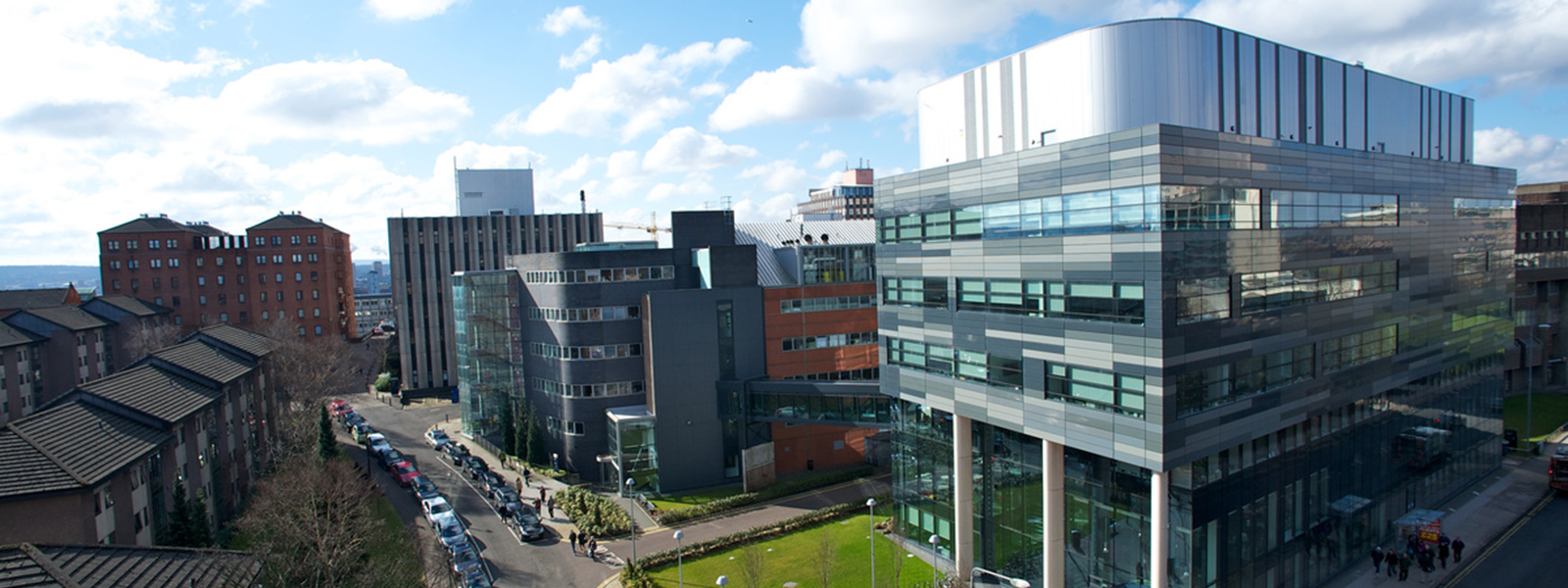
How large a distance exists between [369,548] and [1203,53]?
1722 inches

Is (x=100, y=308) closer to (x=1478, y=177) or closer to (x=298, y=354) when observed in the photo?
(x=298, y=354)

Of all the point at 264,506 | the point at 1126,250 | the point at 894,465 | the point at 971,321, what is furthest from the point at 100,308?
Answer: the point at 1126,250

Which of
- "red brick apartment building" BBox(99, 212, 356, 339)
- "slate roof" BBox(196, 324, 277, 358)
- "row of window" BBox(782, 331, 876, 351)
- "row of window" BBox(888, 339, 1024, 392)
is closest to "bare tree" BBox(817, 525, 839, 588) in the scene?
"row of window" BBox(888, 339, 1024, 392)

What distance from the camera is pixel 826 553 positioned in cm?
3169

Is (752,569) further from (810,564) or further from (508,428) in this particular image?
(508,428)

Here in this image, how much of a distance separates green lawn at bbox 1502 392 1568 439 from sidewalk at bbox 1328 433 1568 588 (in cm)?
717

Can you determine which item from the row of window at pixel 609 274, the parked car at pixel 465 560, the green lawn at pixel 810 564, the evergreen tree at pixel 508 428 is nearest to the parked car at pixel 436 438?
the evergreen tree at pixel 508 428

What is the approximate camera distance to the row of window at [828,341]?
54125 millimetres

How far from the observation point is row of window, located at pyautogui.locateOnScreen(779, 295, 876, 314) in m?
53.8

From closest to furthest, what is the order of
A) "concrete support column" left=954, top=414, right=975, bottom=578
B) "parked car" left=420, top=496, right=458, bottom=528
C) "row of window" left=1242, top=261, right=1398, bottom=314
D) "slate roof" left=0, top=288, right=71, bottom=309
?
"row of window" left=1242, top=261, right=1398, bottom=314 → "concrete support column" left=954, top=414, right=975, bottom=578 → "parked car" left=420, top=496, right=458, bottom=528 → "slate roof" left=0, top=288, right=71, bottom=309

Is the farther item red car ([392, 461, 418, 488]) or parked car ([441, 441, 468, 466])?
parked car ([441, 441, 468, 466])

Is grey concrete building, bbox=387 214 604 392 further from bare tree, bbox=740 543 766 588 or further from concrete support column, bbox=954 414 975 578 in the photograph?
concrete support column, bbox=954 414 975 578

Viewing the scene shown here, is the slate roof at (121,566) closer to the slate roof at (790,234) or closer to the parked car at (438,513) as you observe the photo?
the parked car at (438,513)

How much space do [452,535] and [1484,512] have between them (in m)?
54.1
